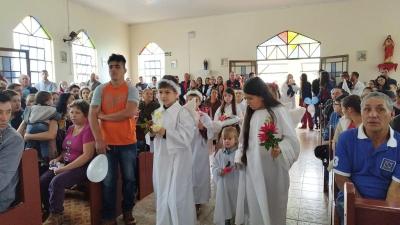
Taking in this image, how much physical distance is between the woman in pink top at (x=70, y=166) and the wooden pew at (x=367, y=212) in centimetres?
239

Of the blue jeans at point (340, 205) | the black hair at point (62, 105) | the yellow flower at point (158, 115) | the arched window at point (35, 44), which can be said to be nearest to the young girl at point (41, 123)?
the black hair at point (62, 105)

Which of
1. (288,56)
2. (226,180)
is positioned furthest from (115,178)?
(288,56)

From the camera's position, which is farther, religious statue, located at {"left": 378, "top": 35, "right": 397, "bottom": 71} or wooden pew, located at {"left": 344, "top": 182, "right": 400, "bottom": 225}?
religious statue, located at {"left": 378, "top": 35, "right": 397, "bottom": 71}

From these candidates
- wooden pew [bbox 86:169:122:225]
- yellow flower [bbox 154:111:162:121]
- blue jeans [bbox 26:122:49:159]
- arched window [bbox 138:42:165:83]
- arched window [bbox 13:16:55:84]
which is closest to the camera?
yellow flower [bbox 154:111:162:121]

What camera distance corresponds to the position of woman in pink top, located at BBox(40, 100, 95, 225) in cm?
292

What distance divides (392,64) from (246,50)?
16.3 ft

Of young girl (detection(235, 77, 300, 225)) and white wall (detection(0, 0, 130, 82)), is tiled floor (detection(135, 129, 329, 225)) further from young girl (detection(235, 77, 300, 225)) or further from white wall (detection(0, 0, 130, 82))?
white wall (detection(0, 0, 130, 82))

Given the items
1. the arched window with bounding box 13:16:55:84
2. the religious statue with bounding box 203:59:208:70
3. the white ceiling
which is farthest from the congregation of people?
the religious statue with bounding box 203:59:208:70

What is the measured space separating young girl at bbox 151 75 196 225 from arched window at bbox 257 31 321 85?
9.58 m

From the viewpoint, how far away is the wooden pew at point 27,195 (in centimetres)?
243

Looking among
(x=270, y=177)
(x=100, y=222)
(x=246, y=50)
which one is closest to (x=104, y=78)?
(x=246, y=50)

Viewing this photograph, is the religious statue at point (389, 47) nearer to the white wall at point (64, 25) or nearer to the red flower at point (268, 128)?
the red flower at point (268, 128)

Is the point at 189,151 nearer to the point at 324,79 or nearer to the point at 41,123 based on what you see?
the point at 41,123

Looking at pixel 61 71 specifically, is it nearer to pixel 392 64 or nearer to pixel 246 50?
pixel 246 50
